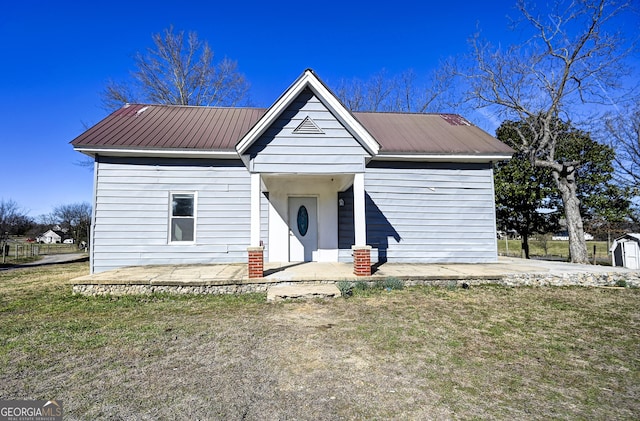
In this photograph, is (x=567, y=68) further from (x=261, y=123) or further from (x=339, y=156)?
(x=261, y=123)

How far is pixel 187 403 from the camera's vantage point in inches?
104

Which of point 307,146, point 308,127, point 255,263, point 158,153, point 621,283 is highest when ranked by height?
point 308,127

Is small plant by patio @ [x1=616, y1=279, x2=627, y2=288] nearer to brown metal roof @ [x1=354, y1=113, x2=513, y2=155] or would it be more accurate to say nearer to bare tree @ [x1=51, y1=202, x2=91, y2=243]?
brown metal roof @ [x1=354, y1=113, x2=513, y2=155]

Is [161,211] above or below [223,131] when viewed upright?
below

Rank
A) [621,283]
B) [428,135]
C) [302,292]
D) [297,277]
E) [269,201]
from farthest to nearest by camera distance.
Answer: [428,135]
[269,201]
[621,283]
[297,277]
[302,292]

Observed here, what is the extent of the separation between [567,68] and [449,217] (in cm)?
855

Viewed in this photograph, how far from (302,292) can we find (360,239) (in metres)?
1.95

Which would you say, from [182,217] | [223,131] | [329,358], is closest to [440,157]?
[223,131]

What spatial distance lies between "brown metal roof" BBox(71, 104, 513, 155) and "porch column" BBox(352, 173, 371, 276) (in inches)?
102

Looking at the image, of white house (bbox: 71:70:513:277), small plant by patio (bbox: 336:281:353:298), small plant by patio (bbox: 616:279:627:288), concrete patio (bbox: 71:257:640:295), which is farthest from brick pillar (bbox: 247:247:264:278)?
small plant by patio (bbox: 616:279:627:288)

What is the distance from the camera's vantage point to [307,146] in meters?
7.31

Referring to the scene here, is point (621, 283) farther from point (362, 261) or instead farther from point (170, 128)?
point (170, 128)

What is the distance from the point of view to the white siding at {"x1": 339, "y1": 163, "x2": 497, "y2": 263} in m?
9.79

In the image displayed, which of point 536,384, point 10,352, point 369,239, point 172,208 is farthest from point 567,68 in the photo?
point 10,352
